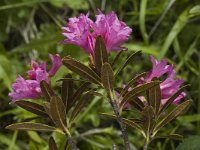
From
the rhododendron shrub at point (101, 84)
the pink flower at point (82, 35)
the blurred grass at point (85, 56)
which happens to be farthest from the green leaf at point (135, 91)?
the blurred grass at point (85, 56)

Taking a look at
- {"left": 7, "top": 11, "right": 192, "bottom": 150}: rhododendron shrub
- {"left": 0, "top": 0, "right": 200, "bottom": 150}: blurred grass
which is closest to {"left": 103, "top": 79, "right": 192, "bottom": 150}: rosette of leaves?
{"left": 7, "top": 11, "right": 192, "bottom": 150}: rhododendron shrub

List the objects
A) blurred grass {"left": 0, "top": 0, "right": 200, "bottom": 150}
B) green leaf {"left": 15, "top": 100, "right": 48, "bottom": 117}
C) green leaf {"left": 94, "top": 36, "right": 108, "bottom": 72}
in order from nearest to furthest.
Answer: green leaf {"left": 94, "top": 36, "right": 108, "bottom": 72}
green leaf {"left": 15, "top": 100, "right": 48, "bottom": 117}
blurred grass {"left": 0, "top": 0, "right": 200, "bottom": 150}

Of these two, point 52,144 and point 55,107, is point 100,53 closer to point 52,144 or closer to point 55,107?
point 55,107

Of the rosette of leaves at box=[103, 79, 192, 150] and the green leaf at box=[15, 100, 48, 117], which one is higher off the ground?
the green leaf at box=[15, 100, 48, 117]

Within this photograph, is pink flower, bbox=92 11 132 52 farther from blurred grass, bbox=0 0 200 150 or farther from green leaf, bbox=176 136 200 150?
blurred grass, bbox=0 0 200 150

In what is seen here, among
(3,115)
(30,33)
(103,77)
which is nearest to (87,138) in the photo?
(3,115)

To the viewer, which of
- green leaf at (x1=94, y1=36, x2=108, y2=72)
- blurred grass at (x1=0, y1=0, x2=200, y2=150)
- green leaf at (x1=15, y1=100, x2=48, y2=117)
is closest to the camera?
green leaf at (x1=94, y1=36, x2=108, y2=72)
